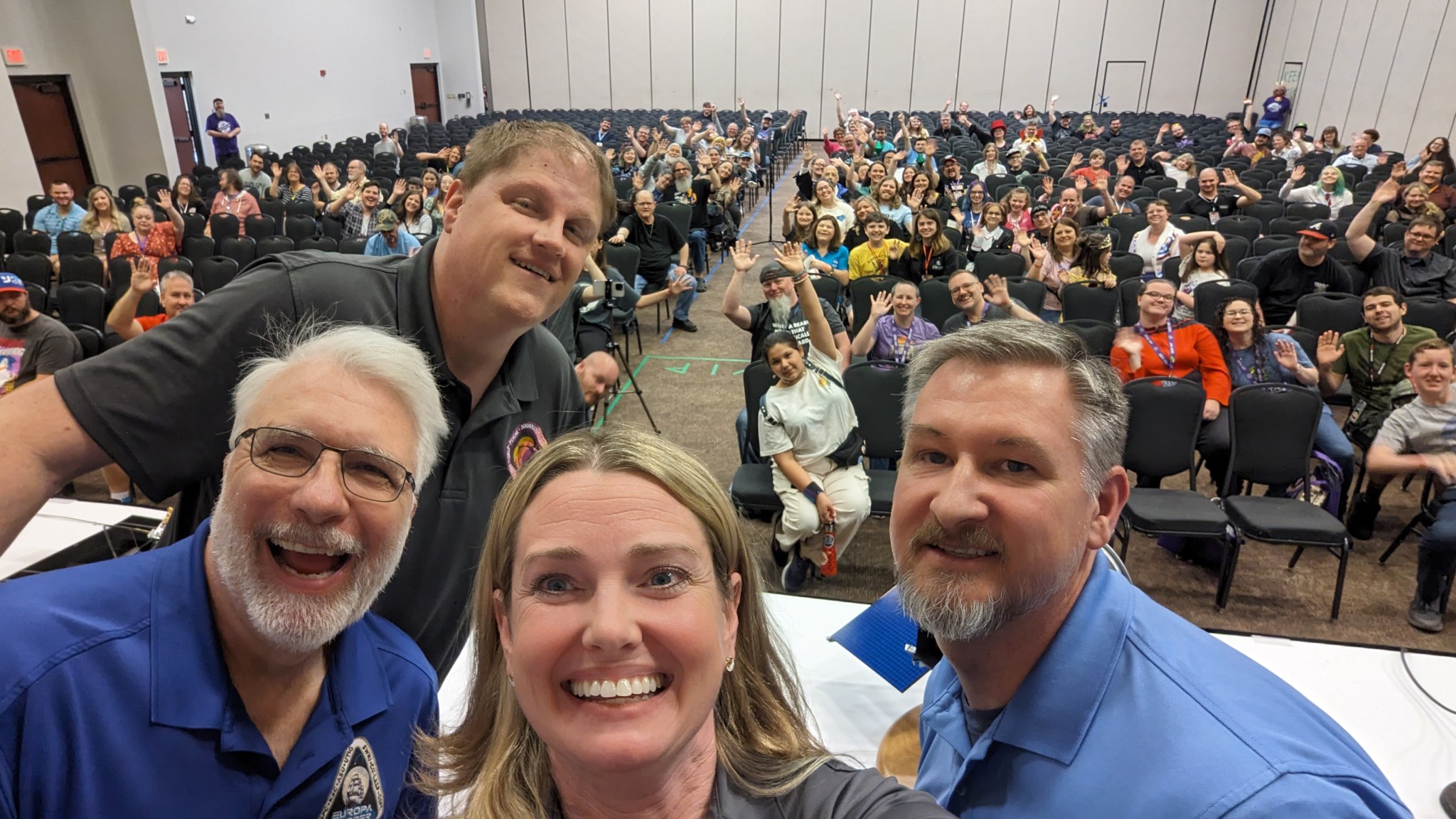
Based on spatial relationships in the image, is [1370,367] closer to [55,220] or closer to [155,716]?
[155,716]

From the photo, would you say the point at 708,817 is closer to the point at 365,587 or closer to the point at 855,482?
the point at 365,587

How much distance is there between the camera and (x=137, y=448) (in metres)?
1.29

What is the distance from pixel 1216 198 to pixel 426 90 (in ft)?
66.5

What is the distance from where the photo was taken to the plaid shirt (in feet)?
27.3

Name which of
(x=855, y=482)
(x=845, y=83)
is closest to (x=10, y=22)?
(x=855, y=482)

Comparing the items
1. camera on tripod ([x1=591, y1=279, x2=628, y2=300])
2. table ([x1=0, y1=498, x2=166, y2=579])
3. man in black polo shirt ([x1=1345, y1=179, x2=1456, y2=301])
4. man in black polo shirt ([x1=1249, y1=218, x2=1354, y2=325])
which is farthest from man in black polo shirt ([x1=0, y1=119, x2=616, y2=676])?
man in black polo shirt ([x1=1345, y1=179, x2=1456, y2=301])

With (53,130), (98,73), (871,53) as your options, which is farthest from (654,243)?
(871,53)

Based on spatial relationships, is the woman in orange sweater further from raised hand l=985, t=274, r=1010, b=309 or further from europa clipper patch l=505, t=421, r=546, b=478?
europa clipper patch l=505, t=421, r=546, b=478

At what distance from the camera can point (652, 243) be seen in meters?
8.09

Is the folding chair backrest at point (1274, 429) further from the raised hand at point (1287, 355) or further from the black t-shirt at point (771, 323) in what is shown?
the black t-shirt at point (771, 323)

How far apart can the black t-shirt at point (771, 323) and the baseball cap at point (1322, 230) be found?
3718 mm

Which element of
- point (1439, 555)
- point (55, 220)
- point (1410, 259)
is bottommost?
point (1439, 555)

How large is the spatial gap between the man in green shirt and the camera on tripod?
189 inches

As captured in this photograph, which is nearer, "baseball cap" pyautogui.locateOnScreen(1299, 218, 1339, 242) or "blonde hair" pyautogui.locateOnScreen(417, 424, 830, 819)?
"blonde hair" pyautogui.locateOnScreen(417, 424, 830, 819)
